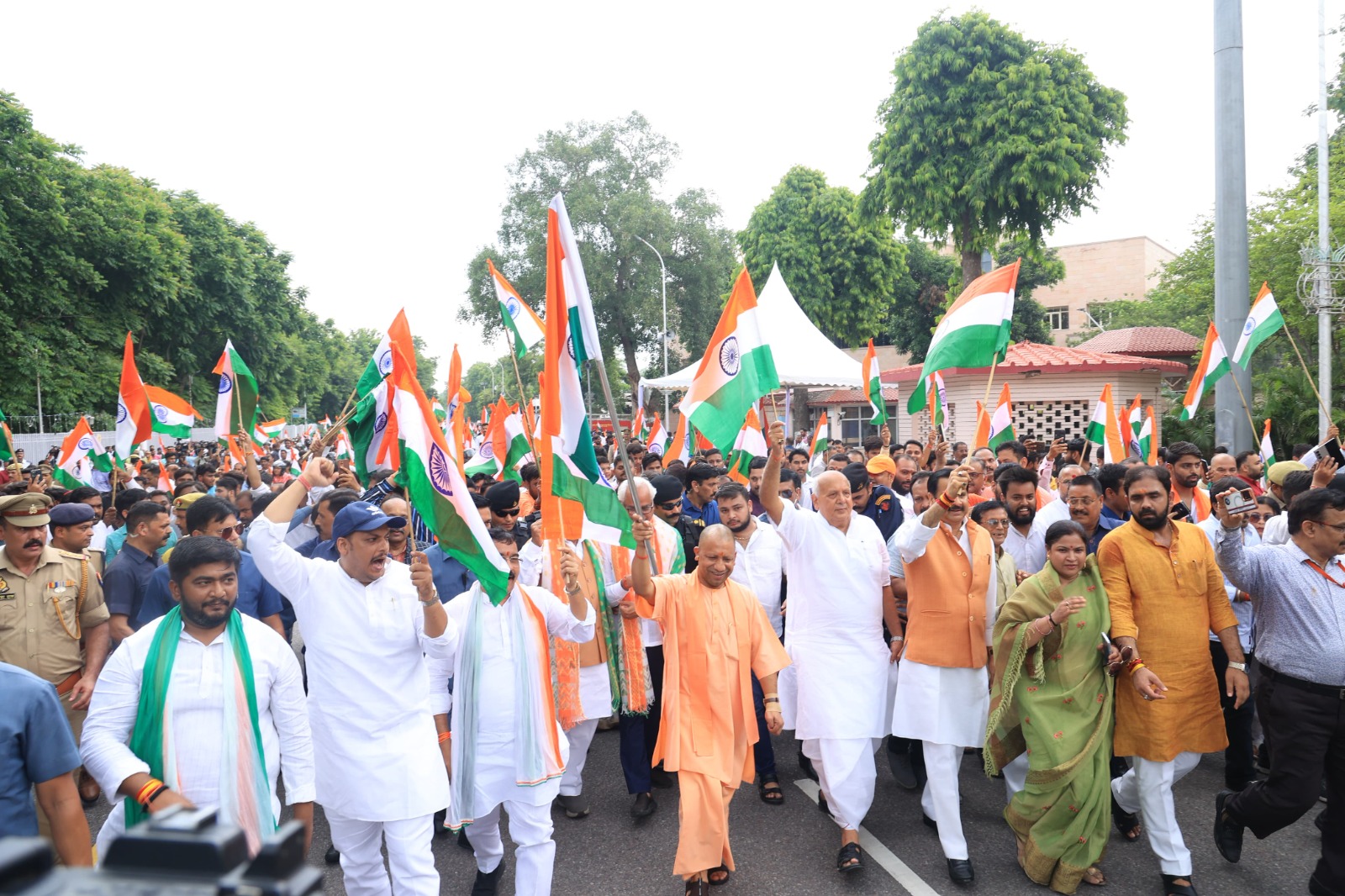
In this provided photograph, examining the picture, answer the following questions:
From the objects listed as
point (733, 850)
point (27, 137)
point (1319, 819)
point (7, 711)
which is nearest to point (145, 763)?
point (7, 711)


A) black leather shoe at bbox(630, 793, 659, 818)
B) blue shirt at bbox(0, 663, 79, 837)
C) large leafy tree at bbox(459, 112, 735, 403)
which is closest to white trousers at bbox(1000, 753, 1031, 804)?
black leather shoe at bbox(630, 793, 659, 818)

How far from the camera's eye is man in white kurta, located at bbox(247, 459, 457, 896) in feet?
10.9

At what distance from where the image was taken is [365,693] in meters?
3.39

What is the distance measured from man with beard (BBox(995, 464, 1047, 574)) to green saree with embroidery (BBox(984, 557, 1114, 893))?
4.20ft

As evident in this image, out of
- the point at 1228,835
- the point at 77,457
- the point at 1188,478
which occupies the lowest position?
the point at 1228,835

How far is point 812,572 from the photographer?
4781 mm

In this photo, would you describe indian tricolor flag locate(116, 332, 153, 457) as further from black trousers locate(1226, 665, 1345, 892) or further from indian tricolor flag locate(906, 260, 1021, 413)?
black trousers locate(1226, 665, 1345, 892)

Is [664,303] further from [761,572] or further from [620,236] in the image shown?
[761,572]

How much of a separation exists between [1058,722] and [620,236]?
3227 centimetres

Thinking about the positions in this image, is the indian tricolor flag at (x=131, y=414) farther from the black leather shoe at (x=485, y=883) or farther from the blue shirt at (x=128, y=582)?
the black leather shoe at (x=485, y=883)

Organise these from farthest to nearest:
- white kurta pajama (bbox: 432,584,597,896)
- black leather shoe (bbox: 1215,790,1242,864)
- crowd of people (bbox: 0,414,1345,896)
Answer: black leather shoe (bbox: 1215,790,1242,864) → white kurta pajama (bbox: 432,584,597,896) → crowd of people (bbox: 0,414,1345,896)

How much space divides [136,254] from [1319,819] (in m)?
33.9

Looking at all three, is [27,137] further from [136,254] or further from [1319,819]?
[1319,819]

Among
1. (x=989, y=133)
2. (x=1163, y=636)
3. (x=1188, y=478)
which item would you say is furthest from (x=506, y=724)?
(x=989, y=133)
